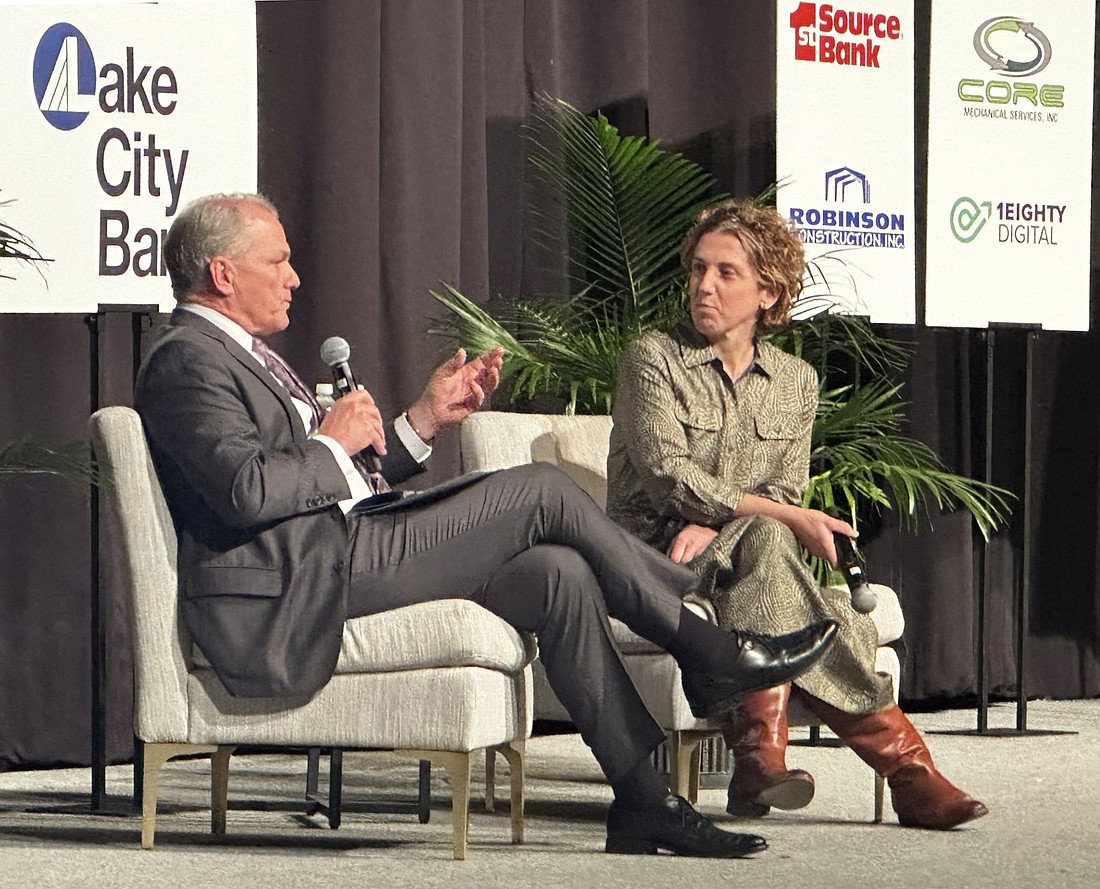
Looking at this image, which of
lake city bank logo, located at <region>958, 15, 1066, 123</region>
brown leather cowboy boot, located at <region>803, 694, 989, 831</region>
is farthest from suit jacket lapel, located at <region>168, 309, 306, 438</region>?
lake city bank logo, located at <region>958, 15, 1066, 123</region>

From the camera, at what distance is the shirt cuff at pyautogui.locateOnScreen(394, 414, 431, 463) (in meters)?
3.28

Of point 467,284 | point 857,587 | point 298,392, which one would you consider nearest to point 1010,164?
point 467,284

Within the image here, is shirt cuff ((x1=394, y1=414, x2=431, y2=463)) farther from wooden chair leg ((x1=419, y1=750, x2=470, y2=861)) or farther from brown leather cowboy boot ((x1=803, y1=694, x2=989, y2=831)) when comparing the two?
brown leather cowboy boot ((x1=803, y1=694, x2=989, y2=831))

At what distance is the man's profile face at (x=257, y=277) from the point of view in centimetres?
303

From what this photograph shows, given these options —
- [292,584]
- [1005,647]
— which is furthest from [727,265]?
[1005,647]

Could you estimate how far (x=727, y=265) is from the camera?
3416 mm

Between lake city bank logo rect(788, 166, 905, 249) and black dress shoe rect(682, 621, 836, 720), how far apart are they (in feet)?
5.23

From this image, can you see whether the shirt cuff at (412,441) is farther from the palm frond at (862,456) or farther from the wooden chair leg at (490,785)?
the palm frond at (862,456)

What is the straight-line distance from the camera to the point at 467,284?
14.7 feet

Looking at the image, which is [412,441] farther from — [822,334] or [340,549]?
[822,334]

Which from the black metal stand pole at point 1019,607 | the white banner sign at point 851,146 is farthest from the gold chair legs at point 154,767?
the black metal stand pole at point 1019,607

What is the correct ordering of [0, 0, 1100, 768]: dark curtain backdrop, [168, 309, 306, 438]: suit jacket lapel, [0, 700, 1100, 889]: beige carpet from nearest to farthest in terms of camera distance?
[0, 700, 1100, 889]: beige carpet, [168, 309, 306, 438]: suit jacket lapel, [0, 0, 1100, 768]: dark curtain backdrop

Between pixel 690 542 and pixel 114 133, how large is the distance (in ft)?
4.43

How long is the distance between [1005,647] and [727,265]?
→ 7.49 feet
